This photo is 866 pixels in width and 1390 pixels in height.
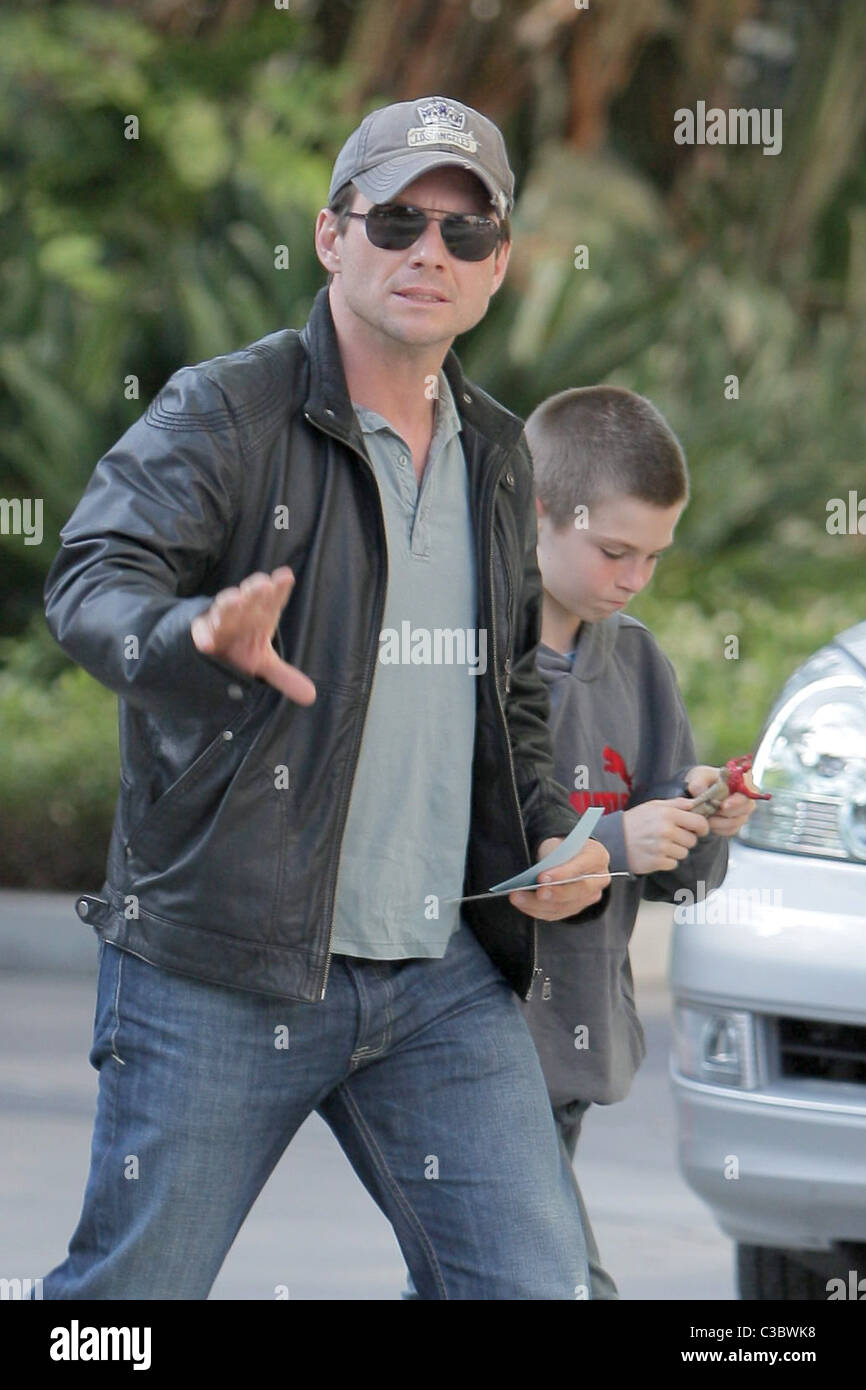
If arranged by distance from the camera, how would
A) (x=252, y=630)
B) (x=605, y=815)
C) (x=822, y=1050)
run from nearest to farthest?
(x=252, y=630), (x=605, y=815), (x=822, y=1050)

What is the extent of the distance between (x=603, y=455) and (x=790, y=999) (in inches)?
31.9

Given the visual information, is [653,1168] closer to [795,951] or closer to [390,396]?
[795,951]

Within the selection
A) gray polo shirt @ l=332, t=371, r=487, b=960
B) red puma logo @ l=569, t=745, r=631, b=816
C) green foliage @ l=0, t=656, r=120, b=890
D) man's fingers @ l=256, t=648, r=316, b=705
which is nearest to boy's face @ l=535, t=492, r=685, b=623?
red puma logo @ l=569, t=745, r=631, b=816

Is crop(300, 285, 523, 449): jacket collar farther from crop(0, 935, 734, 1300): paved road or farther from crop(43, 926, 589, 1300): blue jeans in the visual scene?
crop(0, 935, 734, 1300): paved road

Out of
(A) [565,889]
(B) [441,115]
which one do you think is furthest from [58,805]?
(B) [441,115]

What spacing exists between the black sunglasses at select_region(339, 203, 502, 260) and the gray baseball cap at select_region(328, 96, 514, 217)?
23 mm

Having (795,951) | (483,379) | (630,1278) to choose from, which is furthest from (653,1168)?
(483,379)

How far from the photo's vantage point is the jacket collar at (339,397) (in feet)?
8.62

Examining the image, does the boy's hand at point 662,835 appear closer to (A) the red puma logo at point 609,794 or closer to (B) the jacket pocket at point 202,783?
(A) the red puma logo at point 609,794

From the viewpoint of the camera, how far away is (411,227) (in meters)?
2.69

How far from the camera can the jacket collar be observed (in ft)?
8.62

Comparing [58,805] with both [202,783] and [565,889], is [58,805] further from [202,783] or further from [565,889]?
[202,783]

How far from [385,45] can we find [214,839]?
11708 millimetres

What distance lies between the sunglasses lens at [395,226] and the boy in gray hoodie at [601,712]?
25.4 inches
